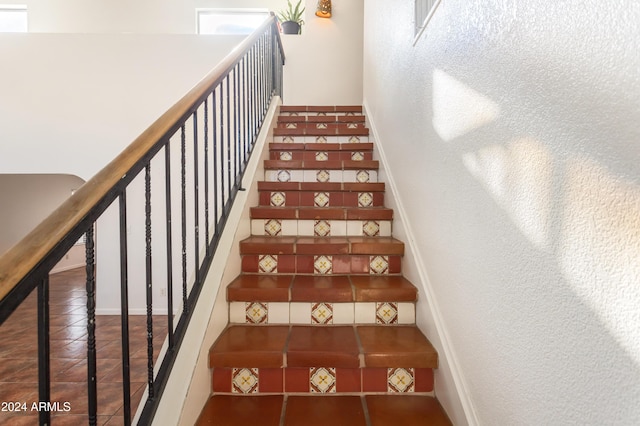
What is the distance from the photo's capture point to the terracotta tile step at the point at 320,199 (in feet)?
7.82

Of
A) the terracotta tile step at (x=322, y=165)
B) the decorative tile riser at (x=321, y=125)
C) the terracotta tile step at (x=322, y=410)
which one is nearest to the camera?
the terracotta tile step at (x=322, y=410)

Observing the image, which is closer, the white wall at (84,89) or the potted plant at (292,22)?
the white wall at (84,89)

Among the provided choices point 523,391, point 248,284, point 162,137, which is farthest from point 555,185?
point 248,284

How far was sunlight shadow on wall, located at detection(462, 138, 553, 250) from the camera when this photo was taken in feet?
2.37

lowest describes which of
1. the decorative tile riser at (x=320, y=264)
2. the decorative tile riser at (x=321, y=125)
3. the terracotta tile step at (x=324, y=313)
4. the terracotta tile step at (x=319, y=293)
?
the terracotta tile step at (x=324, y=313)

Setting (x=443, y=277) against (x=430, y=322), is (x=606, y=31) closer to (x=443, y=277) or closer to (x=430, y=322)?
(x=443, y=277)

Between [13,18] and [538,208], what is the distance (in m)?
8.00

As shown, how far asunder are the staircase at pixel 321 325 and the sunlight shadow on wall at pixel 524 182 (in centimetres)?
73

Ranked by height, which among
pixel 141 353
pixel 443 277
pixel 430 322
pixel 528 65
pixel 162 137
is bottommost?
pixel 141 353

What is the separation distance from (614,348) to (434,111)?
1063 millimetres

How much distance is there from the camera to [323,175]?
2.68 m

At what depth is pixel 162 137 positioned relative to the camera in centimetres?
105

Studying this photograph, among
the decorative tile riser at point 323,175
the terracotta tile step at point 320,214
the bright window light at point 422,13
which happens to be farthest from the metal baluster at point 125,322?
the decorative tile riser at point 323,175

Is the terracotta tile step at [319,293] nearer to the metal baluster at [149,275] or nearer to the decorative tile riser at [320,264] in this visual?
the decorative tile riser at [320,264]
